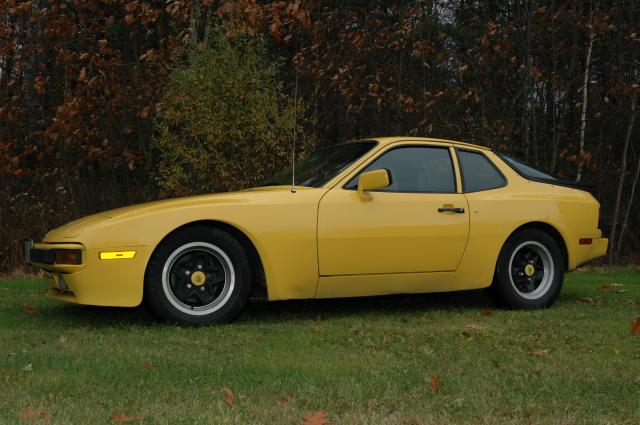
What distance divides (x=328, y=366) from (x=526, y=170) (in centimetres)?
361

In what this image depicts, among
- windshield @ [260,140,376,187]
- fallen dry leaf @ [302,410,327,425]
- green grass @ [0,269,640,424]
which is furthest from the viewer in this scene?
windshield @ [260,140,376,187]

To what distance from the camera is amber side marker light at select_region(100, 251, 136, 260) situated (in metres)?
5.70

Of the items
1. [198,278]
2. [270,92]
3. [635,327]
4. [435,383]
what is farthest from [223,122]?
[435,383]

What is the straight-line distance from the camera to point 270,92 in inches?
517

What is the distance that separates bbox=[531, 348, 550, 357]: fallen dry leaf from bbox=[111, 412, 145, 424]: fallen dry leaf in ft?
8.55

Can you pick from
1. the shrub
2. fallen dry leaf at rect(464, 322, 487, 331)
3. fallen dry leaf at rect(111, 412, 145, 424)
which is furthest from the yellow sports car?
the shrub

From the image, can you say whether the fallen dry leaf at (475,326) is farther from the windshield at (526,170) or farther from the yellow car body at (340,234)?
the windshield at (526,170)

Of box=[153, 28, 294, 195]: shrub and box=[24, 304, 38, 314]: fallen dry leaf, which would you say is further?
box=[153, 28, 294, 195]: shrub

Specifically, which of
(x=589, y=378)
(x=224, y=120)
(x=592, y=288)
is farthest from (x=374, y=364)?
(x=224, y=120)

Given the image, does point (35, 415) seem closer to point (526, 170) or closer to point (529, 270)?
point (529, 270)

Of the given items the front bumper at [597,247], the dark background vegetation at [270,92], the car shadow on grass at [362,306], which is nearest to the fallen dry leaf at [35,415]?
the car shadow on grass at [362,306]

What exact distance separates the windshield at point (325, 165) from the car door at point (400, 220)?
0.17m

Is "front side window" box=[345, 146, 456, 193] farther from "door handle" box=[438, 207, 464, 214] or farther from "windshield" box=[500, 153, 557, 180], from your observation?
"windshield" box=[500, 153, 557, 180]

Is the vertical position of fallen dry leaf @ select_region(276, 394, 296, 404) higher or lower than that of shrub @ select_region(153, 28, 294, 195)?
lower
